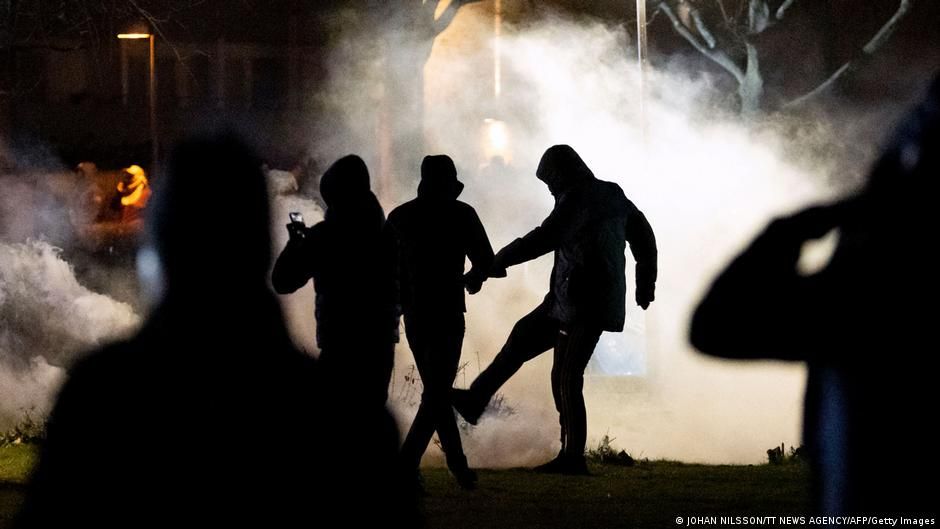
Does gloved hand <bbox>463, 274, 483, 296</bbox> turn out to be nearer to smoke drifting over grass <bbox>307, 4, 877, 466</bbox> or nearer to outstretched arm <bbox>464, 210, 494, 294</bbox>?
outstretched arm <bbox>464, 210, 494, 294</bbox>

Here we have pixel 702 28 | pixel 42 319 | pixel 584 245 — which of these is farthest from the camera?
pixel 702 28

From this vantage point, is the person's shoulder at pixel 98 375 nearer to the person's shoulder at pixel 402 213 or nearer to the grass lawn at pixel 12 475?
the grass lawn at pixel 12 475

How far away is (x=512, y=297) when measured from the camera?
1454 cm

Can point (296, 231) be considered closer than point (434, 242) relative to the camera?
Yes

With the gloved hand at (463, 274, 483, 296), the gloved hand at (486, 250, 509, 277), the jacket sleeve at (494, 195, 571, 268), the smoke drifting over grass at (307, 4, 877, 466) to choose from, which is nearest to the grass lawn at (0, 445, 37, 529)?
the gloved hand at (463, 274, 483, 296)

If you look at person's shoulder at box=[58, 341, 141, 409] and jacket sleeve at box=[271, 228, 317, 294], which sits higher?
person's shoulder at box=[58, 341, 141, 409]

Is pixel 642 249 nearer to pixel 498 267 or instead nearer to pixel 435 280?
pixel 498 267

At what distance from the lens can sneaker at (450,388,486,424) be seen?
7.57 metres

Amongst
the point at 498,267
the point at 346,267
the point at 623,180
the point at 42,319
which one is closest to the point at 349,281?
the point at 346,267

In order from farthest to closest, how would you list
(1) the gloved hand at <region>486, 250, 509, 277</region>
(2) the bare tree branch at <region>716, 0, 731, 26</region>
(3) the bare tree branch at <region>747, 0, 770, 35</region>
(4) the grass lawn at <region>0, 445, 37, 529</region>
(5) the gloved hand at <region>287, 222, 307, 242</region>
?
(3) the bare tree branch at <region>747, 0, 770, 35</region>, (2) the bare tree branch at <region>716, 0, 731, 26</region>, (1) the gloved hand at <region>486, 250, 509, 277</region>, (4) the grass lawn at <region>0, 445, 37, 529</region>, (5) the gloved hand at <region>287, 222, 307, 242</region>

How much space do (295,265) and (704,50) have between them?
61.1ft

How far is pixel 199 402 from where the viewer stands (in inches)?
179

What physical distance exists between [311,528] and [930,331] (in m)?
4.07

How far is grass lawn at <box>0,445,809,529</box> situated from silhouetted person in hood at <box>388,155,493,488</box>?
1.37 ft
